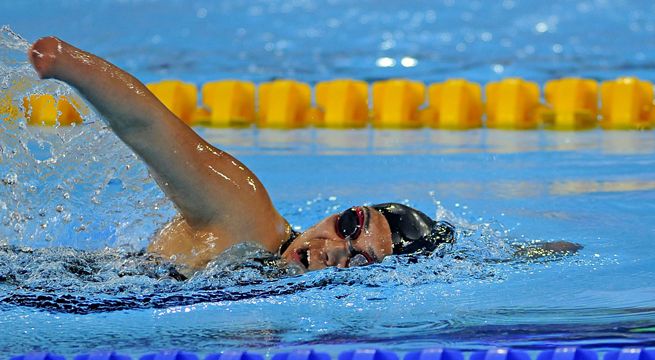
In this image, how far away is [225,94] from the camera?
6117 mm

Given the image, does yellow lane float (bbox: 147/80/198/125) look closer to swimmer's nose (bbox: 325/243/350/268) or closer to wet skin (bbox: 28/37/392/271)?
wet skin (bbox: 28/37/392/271)

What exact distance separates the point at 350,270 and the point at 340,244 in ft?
0.24

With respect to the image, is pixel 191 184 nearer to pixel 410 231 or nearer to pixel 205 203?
pixel 205 203

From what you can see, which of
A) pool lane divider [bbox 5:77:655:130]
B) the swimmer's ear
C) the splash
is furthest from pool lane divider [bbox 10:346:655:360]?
pool lane divider [bbox 5:77:655:130]

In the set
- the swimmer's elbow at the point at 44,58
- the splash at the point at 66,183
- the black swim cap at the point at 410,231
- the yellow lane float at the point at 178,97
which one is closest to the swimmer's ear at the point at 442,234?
the black swim cap at the point at 410,231

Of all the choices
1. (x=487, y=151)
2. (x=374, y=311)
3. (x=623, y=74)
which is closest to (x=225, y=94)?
(x=487, y=151)

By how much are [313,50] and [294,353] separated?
633 centimetres

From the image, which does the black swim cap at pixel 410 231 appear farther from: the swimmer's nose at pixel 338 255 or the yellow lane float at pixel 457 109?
the yellow lane float at pixel 457 109

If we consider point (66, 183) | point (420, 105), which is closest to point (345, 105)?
point (420, 105)

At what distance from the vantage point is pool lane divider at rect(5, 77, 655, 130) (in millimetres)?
5918

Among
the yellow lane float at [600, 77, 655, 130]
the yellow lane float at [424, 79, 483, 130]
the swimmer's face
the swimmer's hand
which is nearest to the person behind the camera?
the swimmer's face

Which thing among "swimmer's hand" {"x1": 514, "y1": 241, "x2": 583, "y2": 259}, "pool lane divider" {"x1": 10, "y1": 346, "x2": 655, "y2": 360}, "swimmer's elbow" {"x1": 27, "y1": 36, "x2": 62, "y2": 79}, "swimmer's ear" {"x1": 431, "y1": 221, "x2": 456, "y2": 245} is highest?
"swimmer's elbow" {"x1": 27, "y1": 36, "x2": 62, "y2": 79}

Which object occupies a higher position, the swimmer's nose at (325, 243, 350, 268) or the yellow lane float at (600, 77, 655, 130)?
the yellow lane float at (600, 77, 655, 130)

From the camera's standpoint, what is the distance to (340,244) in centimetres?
258
